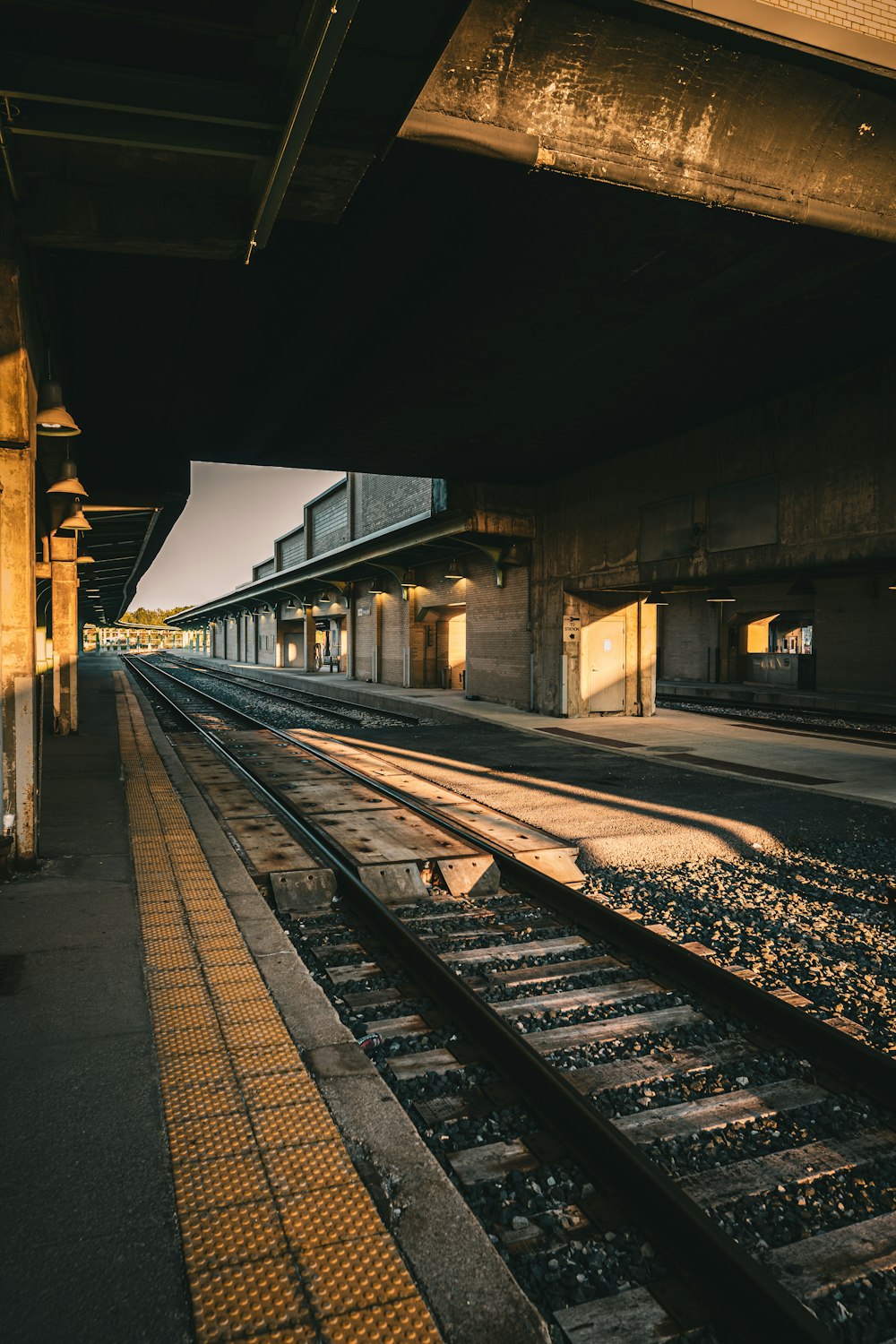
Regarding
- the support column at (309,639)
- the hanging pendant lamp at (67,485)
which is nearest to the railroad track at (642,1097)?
the hanging pendant lamp at (67,485)

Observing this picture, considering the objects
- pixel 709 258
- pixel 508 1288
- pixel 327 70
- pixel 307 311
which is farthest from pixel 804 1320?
pixel 307 311

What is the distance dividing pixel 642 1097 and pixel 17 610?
203 inches

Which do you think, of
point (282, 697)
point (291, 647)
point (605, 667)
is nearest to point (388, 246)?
point (605, 667)

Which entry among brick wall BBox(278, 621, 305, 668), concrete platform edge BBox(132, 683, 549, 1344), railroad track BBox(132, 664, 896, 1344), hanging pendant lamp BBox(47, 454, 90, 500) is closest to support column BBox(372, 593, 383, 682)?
hanging pendant lamp BBox(47, 454, 90, 500)

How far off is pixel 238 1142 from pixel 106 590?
48.4 m

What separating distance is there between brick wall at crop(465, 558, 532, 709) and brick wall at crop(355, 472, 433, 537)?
9.84 ft

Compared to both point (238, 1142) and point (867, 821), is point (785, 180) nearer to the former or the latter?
point (867, 821)

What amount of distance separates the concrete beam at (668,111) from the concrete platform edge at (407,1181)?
583 cm

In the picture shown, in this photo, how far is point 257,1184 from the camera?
246 centimetres

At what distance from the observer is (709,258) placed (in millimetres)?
7730

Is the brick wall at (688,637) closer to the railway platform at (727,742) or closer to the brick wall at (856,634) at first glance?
the brick wall at (856,634)

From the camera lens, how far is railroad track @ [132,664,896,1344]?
7.79 ft

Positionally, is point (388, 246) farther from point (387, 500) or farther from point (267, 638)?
point (267, 638)

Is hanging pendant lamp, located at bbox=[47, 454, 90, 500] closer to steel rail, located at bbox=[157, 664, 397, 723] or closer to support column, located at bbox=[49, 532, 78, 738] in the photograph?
support column, located at bbox=[49, 532, 78, 738]
